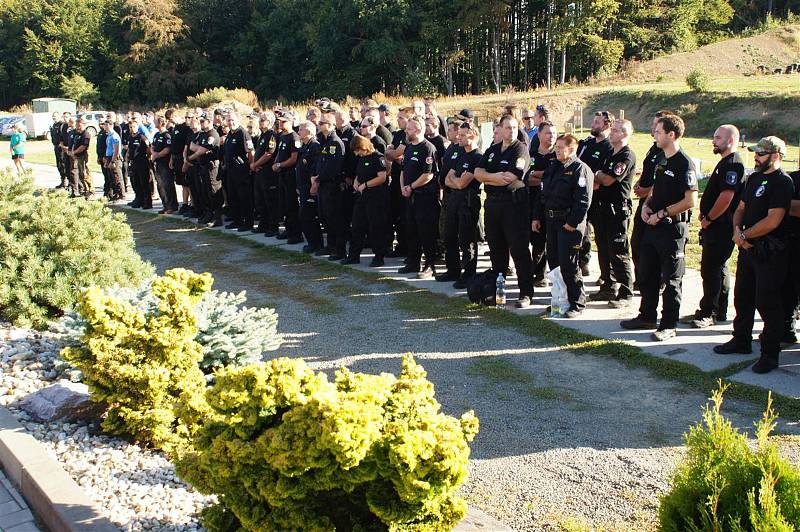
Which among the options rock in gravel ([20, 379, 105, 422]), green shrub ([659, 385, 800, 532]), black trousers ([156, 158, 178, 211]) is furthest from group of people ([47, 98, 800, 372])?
rock in gravel ([20, 379, 105, 422])

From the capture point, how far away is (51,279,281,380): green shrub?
18.5 feet

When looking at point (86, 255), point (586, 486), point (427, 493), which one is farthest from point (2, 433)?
point (586, 486)

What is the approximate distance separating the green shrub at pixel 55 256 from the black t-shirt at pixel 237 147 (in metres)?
5.32

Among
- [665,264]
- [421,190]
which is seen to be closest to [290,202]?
[421,190]

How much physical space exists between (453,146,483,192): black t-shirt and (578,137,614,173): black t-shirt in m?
1.24

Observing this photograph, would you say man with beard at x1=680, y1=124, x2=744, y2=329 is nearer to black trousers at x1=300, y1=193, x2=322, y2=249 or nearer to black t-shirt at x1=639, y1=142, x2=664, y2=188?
black t-shirt at x1=639, y1=142, x2=664, y2=188

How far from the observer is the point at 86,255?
767 centimetres

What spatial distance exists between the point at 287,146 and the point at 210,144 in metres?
2.63

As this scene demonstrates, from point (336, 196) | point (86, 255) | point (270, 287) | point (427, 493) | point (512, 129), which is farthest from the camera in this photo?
point (336, 196)

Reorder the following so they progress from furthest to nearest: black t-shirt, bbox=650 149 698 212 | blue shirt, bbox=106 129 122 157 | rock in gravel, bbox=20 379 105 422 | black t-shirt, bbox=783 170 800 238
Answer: blue shirt, bbox=106 129 122 157 → black t-shirt, bbox=650 149 698 212 → black t-shirt, bbox=783 170 800 238 → rock in gravel, bbox=20 379 105 422

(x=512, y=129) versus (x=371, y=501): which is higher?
(x=512, y=129)

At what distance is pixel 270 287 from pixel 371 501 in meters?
7.14

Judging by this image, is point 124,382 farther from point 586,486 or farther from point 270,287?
Result: point 270,287

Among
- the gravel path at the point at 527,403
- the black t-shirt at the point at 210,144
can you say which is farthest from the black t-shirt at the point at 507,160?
the black t-shirt at the point at 210,144
